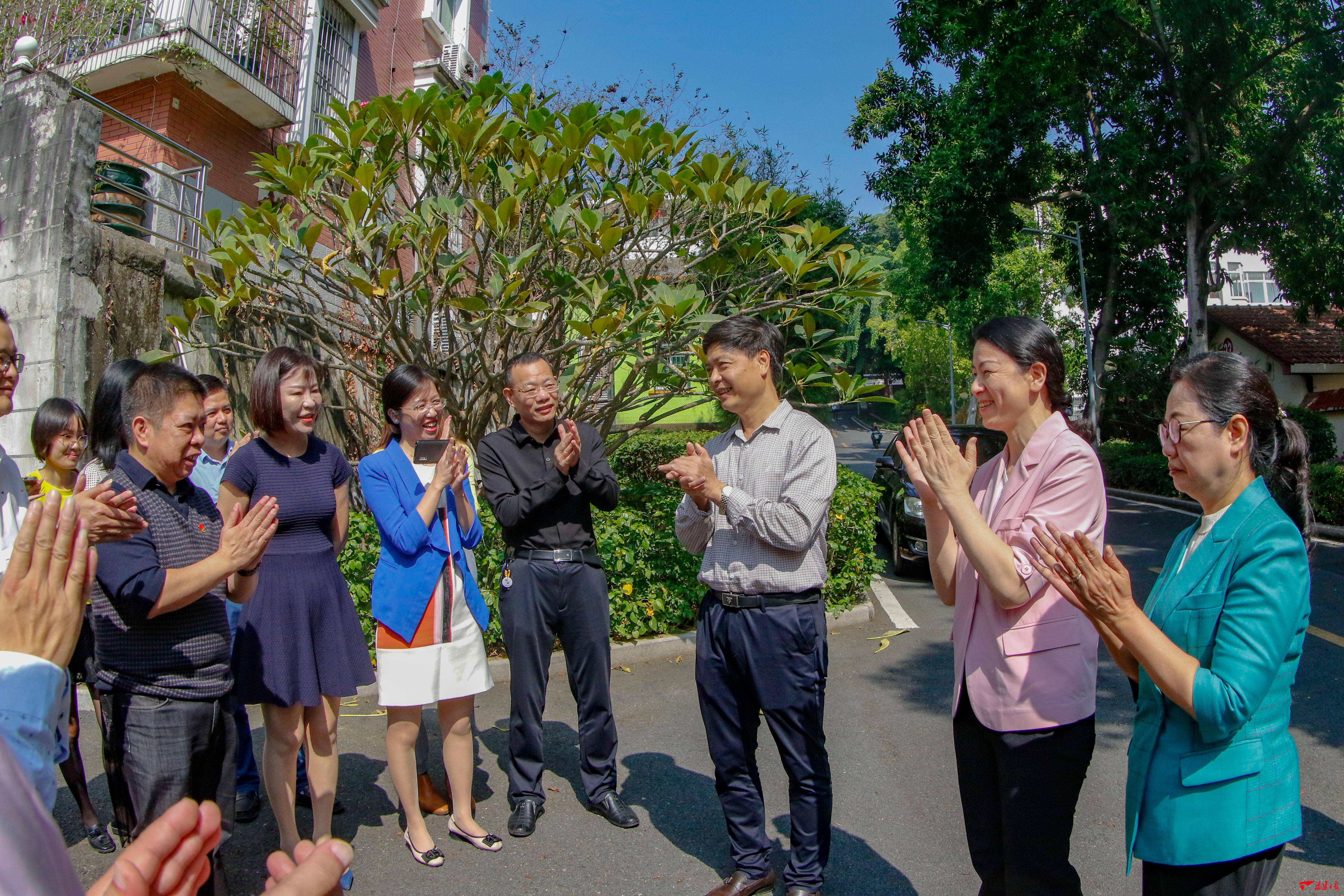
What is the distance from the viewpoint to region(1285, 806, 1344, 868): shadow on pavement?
3375 mm

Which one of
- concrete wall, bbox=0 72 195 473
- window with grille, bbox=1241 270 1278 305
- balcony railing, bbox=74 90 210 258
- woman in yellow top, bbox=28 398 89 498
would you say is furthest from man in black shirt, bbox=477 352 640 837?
window with grille, bbox=1241 270 1278 305

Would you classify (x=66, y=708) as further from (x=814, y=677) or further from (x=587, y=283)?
(x=587, y=283)

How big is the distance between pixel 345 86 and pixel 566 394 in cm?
1202

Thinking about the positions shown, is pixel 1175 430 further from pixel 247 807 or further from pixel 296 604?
pixel 247 807

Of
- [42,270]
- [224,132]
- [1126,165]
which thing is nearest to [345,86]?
[224,132]

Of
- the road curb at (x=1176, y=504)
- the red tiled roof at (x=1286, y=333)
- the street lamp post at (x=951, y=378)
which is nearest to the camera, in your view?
the road curb at (x=1176, y=504)

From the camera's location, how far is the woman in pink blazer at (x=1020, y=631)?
Result: 2285 millimetres

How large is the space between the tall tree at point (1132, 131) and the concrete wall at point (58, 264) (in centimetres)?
1336

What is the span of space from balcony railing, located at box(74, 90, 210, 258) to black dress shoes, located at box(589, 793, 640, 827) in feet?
15.8

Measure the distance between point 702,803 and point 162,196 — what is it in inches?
387

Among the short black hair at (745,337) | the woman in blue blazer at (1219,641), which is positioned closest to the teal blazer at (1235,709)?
the woman in blue blazer at (1219,641)

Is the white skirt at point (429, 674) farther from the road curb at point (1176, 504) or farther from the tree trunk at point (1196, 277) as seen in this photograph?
the tree trunk at point (1196, 277)

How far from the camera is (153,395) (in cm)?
266

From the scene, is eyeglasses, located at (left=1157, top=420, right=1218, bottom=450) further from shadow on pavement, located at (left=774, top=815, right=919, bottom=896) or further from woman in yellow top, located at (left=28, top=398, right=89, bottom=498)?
woman in yellow top, located at (left=28, top=398, right=89, bottom=498)
